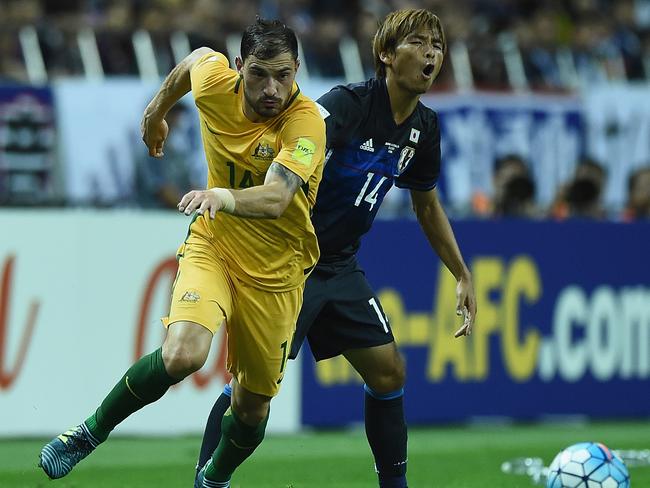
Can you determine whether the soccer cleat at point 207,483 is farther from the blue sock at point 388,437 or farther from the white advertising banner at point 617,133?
the white advertising banner at point 617,133

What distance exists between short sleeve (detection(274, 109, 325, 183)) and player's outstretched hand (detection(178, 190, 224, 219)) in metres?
0.53

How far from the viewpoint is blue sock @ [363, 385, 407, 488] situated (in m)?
7.02

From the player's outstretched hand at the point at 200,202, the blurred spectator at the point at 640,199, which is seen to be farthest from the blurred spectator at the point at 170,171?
the player's outstretched hand at the point at 200,202

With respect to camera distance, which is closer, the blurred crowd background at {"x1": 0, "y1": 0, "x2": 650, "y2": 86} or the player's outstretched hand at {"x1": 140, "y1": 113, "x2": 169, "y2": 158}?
the player's outstretched hand at {"x1": 140, "y1": 113, "x2": 169, "y2": 158}

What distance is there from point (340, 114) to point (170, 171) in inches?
255

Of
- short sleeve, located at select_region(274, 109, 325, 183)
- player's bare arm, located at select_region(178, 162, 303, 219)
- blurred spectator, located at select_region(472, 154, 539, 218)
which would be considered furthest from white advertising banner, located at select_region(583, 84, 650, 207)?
player's bare arm, located at select_region(178, 162, 303, 219)

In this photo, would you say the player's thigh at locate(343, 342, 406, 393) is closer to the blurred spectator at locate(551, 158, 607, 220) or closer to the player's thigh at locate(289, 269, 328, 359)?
the player's thigh at locate(289, 269, 328, 359)

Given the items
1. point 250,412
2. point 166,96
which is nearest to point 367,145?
point 166,96

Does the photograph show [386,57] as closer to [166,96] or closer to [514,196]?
[166,96]

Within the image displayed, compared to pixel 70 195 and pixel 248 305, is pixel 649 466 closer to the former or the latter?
pixel 248 305

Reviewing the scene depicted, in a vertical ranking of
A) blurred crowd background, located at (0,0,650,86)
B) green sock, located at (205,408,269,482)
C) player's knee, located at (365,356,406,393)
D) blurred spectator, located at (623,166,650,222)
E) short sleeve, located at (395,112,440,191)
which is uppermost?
blurred crowd background, located at (0,0,650,86)

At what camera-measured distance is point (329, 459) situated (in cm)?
973

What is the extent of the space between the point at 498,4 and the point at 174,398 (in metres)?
10.2

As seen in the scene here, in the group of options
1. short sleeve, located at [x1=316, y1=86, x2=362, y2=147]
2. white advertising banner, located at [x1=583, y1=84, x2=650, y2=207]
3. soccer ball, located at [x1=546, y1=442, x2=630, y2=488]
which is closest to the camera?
short sleeve, located at [x1=316, y1=86, x2=362, y2=147]
